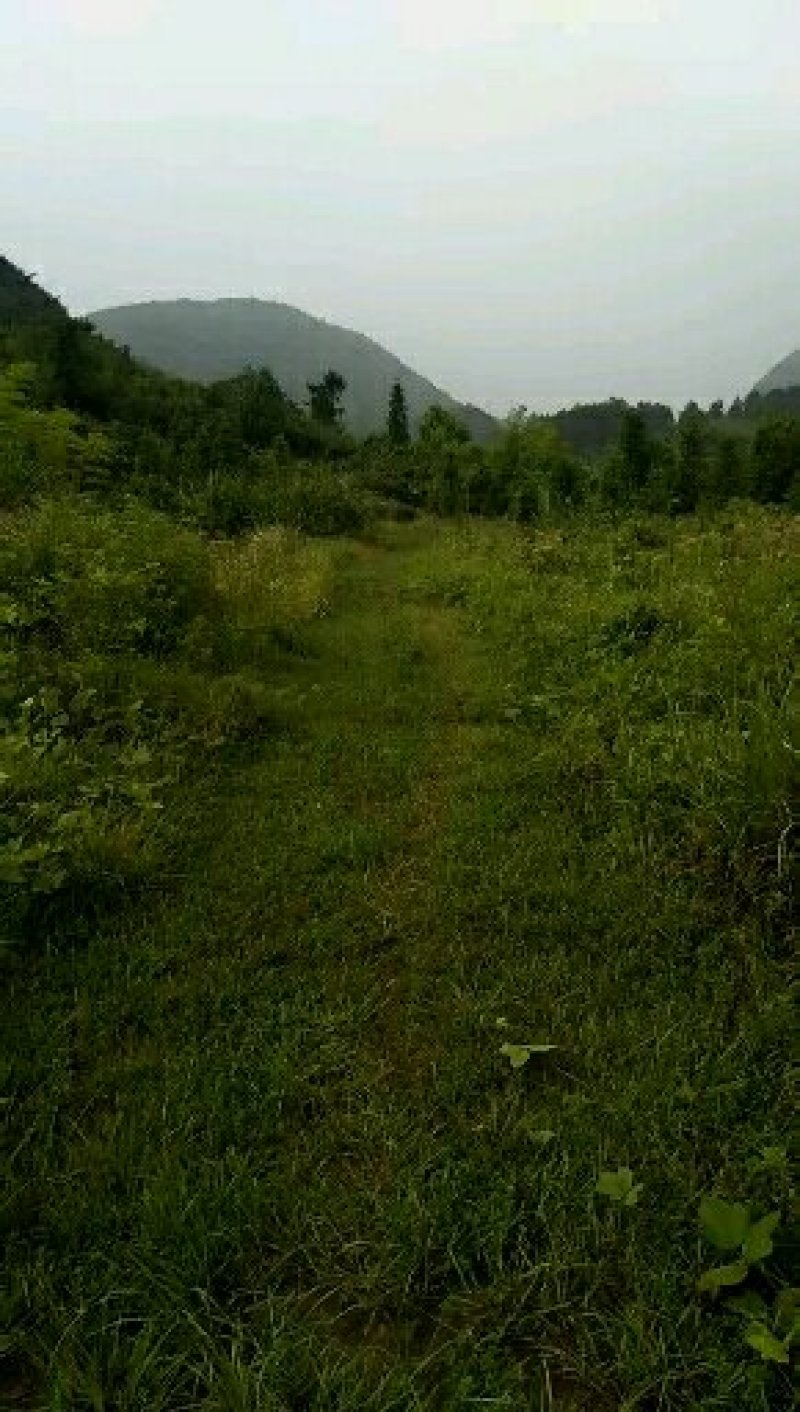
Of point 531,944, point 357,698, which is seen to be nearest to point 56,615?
point 357,698

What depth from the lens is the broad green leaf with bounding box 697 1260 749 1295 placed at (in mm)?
1863

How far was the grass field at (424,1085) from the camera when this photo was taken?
184 centimetres

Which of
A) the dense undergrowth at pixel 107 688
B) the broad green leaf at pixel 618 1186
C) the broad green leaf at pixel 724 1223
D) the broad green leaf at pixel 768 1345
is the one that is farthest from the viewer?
the dense undergrowth at pixel 107 688

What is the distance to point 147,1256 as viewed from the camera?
2.01m

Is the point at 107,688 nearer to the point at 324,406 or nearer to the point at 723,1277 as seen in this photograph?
the point at 723,1277

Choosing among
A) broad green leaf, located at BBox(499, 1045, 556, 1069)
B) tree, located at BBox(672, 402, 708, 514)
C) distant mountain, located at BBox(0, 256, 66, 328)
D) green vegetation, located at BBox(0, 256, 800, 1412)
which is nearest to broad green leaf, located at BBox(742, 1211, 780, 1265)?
green vegetation, located at BBox(0, 256, 800, 1412)

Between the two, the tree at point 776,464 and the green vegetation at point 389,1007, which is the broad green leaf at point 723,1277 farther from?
the tree at point 776,464

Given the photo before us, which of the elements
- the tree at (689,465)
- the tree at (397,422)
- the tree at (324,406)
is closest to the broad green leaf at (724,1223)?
the tree at (689,465)

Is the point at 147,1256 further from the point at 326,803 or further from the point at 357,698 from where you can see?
the point at 357,698

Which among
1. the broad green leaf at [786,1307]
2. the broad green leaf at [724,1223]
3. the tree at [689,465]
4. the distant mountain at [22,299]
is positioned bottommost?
the broad green leaf at [786,1307]

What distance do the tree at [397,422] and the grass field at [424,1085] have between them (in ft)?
179

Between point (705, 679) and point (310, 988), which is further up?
point (705, 679)

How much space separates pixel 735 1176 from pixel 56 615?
18.5 feet

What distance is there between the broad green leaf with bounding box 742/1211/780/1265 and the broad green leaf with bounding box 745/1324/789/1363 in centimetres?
15
